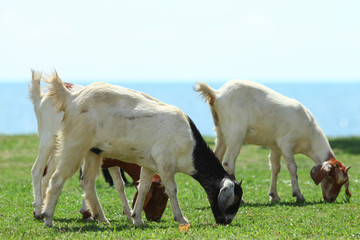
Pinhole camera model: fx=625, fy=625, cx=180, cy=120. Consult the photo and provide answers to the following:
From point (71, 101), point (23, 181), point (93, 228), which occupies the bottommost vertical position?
point (23, 181)

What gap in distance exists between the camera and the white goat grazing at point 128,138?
7988mm

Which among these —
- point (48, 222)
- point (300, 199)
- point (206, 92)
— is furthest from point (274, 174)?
point (48, 222)

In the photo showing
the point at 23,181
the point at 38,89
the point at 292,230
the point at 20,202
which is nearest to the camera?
the point at 292,230

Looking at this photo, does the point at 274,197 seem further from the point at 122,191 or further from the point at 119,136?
the point at 119,136

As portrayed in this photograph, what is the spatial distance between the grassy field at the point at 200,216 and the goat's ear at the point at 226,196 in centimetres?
29

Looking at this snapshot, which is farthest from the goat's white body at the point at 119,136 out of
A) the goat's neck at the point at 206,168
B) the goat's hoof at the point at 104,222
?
the goat's hoof at the point at 104,222

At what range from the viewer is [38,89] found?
9766mm

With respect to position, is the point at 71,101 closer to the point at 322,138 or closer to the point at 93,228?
the point at 93,228

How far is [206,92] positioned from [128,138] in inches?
148

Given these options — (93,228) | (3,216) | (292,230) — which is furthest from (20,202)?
(292,230)

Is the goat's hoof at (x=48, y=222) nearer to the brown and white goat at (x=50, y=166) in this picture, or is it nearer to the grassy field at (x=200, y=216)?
the grassy field at (x=200, y=216)

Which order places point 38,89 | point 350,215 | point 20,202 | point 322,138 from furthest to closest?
point 322,138, point 20,202, point 38,89, point 350,215

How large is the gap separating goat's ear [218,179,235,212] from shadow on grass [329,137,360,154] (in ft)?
49.9

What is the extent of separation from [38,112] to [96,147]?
6.28 feet
